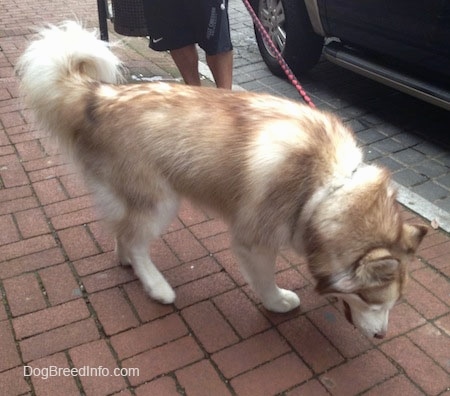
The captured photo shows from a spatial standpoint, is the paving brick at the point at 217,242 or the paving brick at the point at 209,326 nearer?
the paving brick at the point at 209,326

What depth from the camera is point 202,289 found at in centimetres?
280

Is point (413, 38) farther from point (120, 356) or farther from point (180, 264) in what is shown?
point (120, 356)

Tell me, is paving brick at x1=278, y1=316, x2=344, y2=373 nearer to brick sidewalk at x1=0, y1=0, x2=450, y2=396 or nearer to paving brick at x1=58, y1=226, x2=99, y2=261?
brick sidewalk at x1=0, y1=0, x2=450, y2=396

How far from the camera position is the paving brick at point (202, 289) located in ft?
8.95

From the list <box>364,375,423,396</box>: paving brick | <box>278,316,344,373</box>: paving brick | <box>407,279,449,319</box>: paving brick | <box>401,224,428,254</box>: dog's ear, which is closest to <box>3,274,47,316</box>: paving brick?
<box>278,316,344,373</box>: paving brick

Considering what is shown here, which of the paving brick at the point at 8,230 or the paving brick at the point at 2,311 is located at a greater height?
the paving brick at the point at 8,230

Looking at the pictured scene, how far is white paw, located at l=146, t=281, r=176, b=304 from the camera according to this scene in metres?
2.66

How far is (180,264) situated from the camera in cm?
298

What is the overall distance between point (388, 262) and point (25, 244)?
2.10 m

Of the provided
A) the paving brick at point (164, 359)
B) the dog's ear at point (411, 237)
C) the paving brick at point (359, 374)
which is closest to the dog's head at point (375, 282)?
the dog's ear at point (411, 237)

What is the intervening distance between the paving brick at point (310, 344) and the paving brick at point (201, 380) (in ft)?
1.35

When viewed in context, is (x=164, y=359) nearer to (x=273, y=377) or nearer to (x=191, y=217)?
(x=273, y=377)

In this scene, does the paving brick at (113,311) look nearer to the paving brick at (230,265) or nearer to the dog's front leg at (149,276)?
the dog's front leg at (149,276)

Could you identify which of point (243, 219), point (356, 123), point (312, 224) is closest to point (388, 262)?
point (312, 224)
